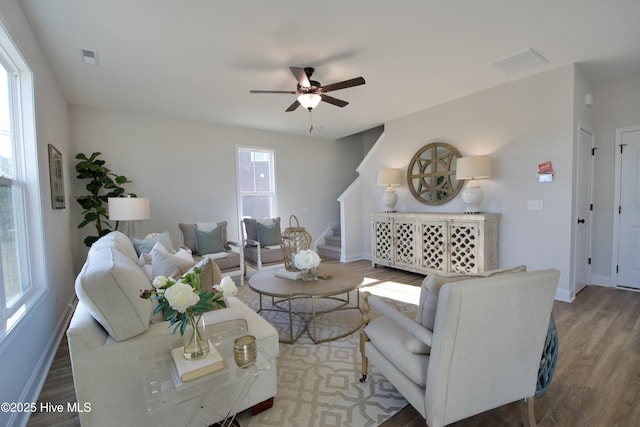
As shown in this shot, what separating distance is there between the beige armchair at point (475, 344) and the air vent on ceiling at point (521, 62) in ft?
8.47

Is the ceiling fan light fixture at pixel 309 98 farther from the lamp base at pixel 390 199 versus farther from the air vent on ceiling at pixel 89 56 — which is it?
the lamp base at pixel 390 199

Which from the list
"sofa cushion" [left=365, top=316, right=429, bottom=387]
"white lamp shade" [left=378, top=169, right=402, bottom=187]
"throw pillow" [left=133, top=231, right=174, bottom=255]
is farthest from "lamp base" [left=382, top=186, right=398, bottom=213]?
"throw pillow" [left=133, top=231, right=174, bottom=255]

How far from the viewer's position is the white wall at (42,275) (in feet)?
5.28

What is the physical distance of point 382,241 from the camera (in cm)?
493

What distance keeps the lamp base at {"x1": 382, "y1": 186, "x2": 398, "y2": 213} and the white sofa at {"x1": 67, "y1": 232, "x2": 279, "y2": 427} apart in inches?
158

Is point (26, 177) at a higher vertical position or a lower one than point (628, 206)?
higher

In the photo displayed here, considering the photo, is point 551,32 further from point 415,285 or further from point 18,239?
point 18,239

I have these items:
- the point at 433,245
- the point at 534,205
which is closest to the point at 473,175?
the point at 534,205

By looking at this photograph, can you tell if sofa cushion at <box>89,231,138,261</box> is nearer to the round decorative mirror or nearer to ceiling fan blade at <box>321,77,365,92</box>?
ceiling fan blade at <box>321,77,365,92</box>

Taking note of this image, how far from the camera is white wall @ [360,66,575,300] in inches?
129

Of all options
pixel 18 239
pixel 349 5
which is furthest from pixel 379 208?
pixel 18 239

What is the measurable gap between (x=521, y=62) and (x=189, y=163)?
4.79 m

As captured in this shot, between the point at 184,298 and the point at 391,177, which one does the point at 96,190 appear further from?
the point at 391,177

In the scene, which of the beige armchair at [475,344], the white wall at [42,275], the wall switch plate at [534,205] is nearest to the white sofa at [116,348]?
the white wall at [42,275]
